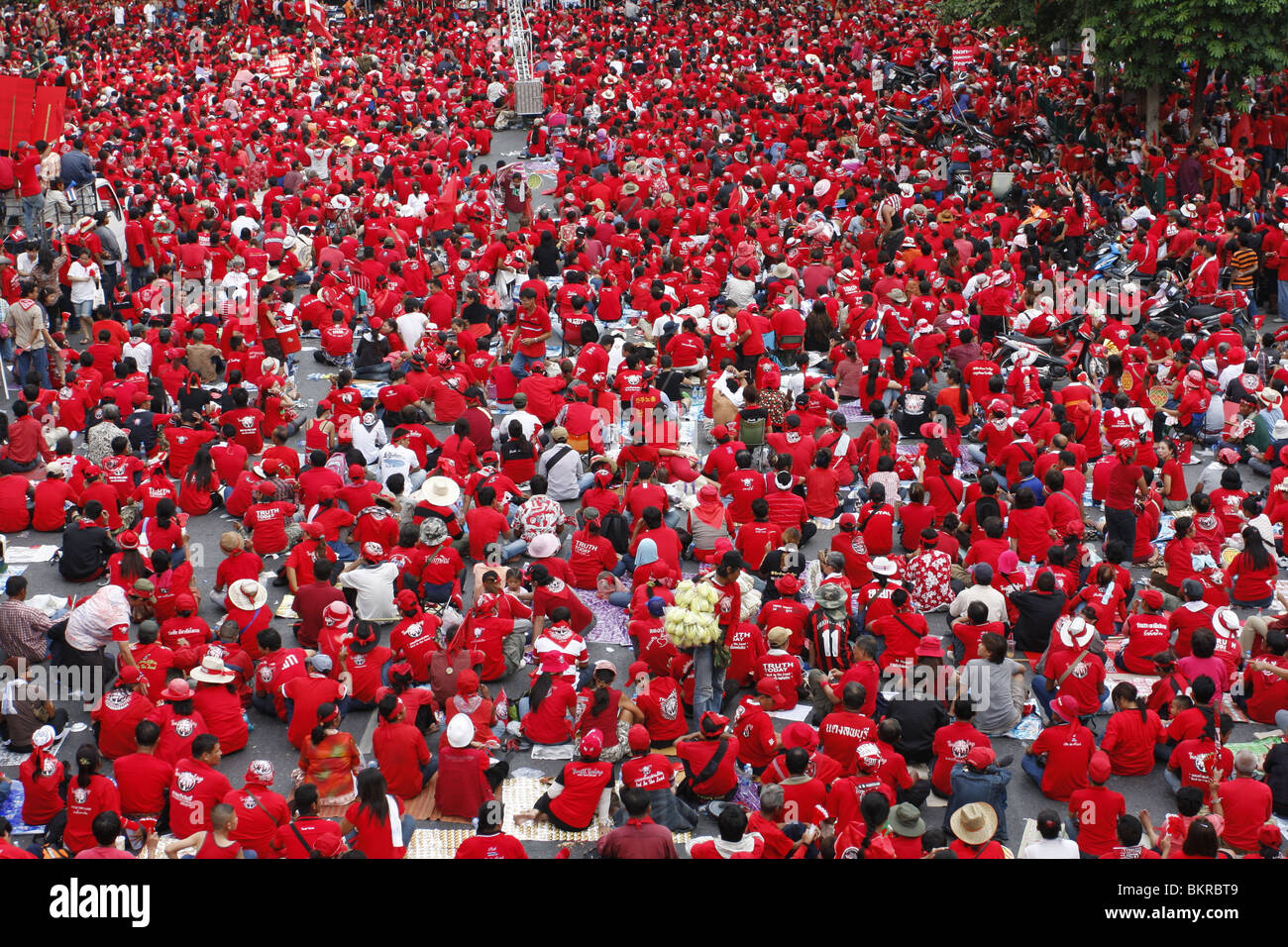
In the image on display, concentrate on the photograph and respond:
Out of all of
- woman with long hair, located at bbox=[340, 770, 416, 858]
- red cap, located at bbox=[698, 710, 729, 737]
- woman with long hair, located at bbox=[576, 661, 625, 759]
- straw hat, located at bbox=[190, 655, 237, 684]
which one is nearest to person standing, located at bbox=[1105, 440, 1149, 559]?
red cap, located at bbox=[698, 710, 729, 737]

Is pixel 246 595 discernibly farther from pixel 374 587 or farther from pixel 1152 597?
pixel 1152 597

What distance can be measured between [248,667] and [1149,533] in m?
9.09

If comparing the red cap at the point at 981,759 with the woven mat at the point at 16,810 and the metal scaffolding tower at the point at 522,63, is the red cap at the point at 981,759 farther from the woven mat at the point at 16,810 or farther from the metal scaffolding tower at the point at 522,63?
the metal scaffolding tower at the point at 522,63

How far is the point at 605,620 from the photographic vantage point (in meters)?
13.9

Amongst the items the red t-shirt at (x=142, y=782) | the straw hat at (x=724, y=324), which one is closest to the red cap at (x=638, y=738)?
the red t-shirt at (x=142, y=782)

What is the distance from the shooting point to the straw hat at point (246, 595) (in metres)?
12.8

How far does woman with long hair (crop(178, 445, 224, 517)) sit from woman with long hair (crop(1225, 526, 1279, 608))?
10.7 meters

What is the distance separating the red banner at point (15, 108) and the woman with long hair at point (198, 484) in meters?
12.0

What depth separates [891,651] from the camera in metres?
12.2

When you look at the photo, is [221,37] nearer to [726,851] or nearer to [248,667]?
[248,667]

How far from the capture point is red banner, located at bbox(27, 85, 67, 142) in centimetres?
2533

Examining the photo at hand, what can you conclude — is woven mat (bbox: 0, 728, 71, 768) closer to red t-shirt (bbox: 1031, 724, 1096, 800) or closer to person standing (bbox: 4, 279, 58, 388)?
red t-shirt (bbox: 1031, 724, 1096, 800)

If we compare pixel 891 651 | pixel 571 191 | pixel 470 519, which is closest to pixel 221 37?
pixel 571 191

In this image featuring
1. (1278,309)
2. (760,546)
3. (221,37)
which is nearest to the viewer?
(760,546)
